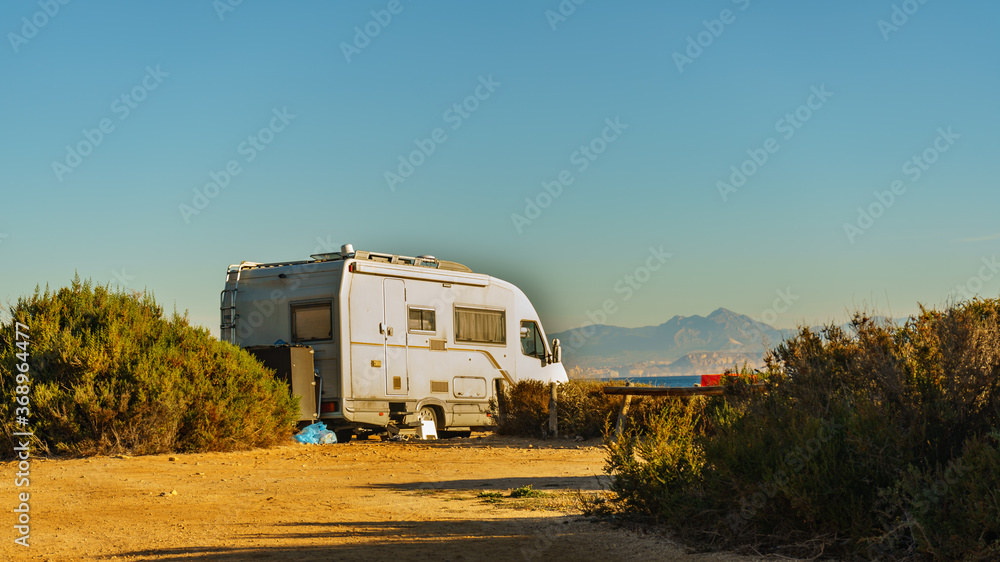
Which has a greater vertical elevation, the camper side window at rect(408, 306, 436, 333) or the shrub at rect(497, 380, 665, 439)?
the camper side window at rect(408, 306, 436, 333)

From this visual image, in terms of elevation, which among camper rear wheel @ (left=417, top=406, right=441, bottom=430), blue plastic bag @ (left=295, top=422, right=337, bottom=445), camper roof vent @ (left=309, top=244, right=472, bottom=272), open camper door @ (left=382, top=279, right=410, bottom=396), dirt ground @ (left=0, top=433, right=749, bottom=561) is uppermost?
camper roof vent @ (left=309, top=244, right=472, bottom=272)

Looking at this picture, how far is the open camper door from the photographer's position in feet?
48.5

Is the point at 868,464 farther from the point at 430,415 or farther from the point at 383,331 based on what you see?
the point at 430,415

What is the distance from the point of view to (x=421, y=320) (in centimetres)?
1539

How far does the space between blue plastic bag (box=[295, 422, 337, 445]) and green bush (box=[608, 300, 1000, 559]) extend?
8607mm

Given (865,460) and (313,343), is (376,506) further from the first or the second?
(313,343)

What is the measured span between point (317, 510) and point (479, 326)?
9.49 meters

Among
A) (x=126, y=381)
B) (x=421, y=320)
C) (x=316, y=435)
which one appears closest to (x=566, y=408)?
(x=421, y=320)

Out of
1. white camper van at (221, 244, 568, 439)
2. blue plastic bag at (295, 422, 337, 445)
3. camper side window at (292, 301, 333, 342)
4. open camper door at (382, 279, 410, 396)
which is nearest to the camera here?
blue plastic bag at (295, 422, 337, 445)

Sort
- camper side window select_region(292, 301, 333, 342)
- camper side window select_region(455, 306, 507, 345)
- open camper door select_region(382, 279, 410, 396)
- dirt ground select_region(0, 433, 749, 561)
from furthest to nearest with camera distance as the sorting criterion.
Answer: camper side window select_region(455, 306, 507, 345), open camper door select_region(382, 279, 410, 396), camper side window select_region(292, 301, 333, 342), dirt ground select_region(0, 433, 749, 561)

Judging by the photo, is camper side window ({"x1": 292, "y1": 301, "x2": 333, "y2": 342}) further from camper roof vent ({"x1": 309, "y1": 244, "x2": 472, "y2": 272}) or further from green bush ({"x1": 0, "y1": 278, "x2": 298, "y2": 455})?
green bush ({"x1": 0, "y1": 278, "x2": 298, "y2": 455})

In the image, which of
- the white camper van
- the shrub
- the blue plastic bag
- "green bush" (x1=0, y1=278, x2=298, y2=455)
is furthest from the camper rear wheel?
"green bush" (x1=0, y1=278, x2=298, y2=455)

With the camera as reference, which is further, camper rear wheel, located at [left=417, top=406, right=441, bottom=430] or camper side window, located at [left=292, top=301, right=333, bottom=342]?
camper rear wheel, located at [left=417, top=406, right=441, bottom=430]

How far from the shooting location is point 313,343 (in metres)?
14.5
